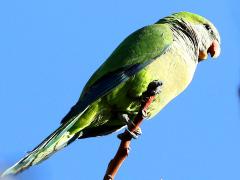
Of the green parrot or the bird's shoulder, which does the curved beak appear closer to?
the green parrot

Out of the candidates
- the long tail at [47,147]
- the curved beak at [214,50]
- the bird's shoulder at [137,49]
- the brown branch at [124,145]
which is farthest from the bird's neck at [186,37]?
Result: the brown branch at [124,145]

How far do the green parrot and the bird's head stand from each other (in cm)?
26

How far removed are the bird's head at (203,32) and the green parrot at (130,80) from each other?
0.85ft

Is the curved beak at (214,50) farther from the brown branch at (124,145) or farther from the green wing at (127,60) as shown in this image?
the brown branch at (124,145)

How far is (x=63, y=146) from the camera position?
15.5ft

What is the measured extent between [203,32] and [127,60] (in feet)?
4.33

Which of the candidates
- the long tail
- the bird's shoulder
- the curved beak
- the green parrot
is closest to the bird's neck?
the green parrot

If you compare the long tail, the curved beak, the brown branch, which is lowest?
the brown branch

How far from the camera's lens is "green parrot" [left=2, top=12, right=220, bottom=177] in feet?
16.3

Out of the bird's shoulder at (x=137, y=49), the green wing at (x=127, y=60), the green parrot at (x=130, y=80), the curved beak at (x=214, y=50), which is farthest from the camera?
the curved beak at (x=214, y=50)

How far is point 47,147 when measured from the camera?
14.5 ft

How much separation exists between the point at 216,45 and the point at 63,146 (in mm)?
2591

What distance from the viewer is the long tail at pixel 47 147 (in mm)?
3838

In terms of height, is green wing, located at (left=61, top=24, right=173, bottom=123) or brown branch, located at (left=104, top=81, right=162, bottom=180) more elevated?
green wing, located at (left=61, top=24, right=173, bottom=123)
